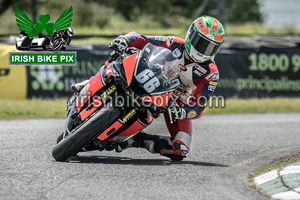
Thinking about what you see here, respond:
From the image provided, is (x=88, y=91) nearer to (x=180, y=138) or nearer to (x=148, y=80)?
(x=148, y=80)

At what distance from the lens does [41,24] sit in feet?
39.7

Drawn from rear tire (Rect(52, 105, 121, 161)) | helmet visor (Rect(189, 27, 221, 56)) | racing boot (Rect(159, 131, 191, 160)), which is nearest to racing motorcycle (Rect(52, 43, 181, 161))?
rear tire (Rect(52, 105, 121, 161))

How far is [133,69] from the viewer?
5414 millimetres

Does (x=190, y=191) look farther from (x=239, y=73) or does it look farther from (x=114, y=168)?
(x=239, y=73)

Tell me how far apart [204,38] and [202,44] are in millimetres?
74

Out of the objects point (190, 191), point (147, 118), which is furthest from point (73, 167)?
point (190, 191)

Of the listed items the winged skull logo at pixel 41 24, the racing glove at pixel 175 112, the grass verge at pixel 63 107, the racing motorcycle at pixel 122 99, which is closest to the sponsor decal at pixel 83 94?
the racing motorcycle at pixel 122 99

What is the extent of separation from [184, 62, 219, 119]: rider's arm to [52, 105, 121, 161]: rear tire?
1.04m

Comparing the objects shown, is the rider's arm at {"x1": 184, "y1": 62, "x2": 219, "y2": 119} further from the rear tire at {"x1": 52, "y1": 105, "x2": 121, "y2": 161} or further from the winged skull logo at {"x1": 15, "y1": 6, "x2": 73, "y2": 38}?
the winged skull logo at {"x1": 15, "y1": 6, "x2": 73, "y2": 38}

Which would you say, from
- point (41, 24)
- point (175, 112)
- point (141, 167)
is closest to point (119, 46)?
point (175, 112)

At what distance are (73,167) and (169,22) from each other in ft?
34.4

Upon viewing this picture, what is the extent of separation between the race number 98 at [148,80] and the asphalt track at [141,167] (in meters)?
0.91

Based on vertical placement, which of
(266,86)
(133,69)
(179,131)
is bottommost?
(266,86)

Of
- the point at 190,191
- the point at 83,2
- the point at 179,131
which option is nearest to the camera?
the point at 190,191
